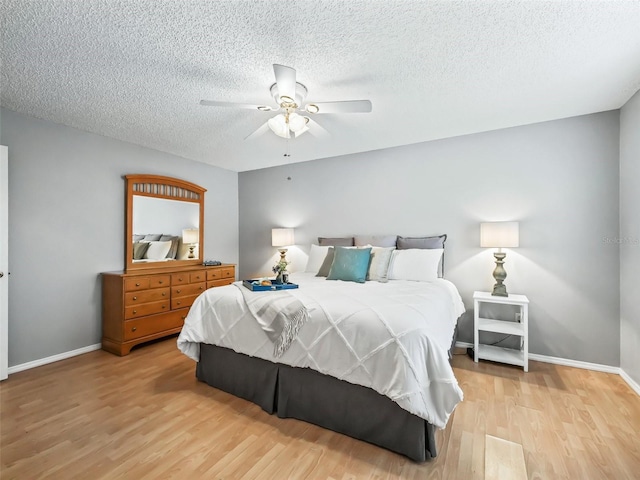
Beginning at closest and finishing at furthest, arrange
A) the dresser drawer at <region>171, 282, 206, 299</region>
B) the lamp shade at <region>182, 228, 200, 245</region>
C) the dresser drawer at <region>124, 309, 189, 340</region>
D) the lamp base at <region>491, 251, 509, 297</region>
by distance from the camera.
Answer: the lamp base at <region>491, 251, 509, 297</region>
the dresser drawer at <region>124, 309, 189, 340</region>
the dresser drawer at <region>171, 282, 206, 299</region>
the lamp shade at <region>182, 228, 200, 245</region>

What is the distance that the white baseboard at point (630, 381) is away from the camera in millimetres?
2377

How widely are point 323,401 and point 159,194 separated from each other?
138 inches

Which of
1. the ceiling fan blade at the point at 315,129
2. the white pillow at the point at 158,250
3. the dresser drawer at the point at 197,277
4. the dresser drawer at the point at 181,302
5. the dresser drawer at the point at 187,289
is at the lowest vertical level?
the dresser drawer at the point at 181,302

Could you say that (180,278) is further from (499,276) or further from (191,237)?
(499,276)

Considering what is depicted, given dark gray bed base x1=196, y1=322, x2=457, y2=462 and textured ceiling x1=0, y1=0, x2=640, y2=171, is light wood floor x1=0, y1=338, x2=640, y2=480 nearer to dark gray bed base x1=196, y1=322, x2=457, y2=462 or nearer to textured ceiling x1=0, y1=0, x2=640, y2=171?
dark gray bed base x1=196, y1=322, x2=457, y2=462

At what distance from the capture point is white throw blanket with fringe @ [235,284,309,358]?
1997 mm

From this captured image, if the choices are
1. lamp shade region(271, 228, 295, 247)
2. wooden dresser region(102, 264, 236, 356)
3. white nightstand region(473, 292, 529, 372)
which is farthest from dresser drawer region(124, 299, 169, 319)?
white nightstand region(473, 292, 529, 372)

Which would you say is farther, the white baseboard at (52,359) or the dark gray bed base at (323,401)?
the white baseboard at (52,359)

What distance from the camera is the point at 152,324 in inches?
136

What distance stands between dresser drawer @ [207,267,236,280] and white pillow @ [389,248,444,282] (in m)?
2.58

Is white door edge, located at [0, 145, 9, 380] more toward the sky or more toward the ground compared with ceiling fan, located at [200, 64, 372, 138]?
more toward the ground

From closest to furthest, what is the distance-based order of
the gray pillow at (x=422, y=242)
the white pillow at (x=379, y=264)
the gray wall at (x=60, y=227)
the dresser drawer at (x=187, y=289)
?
the gray wall at (x=60, y=227)
the white pillow at (x=379, y=264)
the gray pillow at (x=422, y=242)
the dresser drawer at (x=187, y=289)

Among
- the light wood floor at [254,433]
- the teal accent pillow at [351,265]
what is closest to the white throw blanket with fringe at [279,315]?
the light wood floor at [254,433]

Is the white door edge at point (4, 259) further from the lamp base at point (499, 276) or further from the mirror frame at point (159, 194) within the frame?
the lamp base at point (499, 276)
